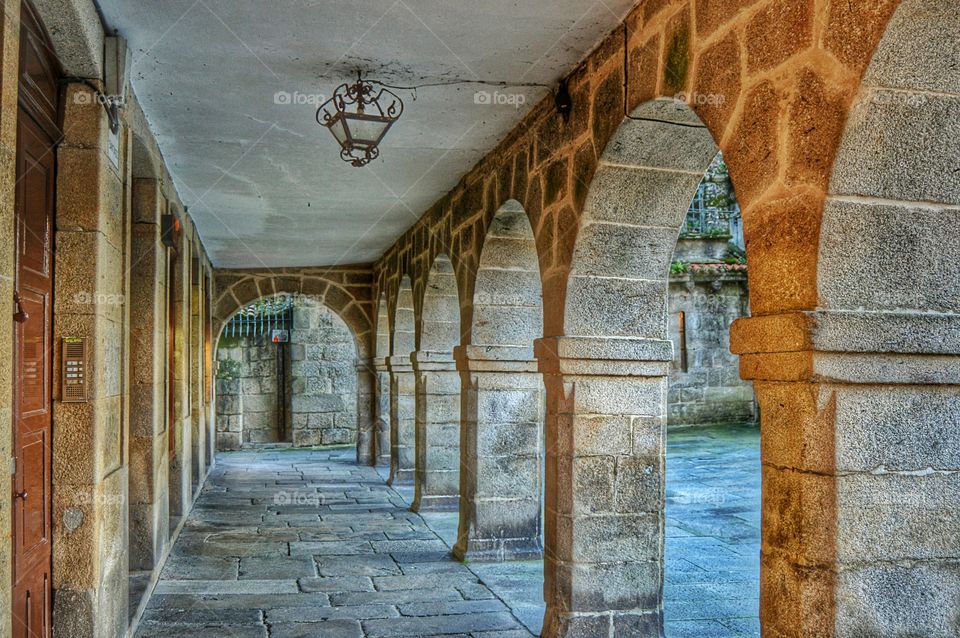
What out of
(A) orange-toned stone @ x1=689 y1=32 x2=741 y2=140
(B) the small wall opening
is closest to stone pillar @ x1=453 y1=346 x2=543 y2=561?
(A) orange-toned stone @ x1=689 y1=32 x2=741 y2=140

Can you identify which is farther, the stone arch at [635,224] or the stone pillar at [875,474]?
the stone arch at [635,224]

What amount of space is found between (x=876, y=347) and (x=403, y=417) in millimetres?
6728

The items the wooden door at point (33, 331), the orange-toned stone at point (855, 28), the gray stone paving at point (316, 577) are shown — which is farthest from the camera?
the gray stone paving at point (316, 577)

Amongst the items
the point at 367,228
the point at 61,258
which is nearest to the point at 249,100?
the point at 61,258

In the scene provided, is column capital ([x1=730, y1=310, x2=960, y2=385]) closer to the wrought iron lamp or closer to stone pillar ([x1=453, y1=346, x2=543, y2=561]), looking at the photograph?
the wrought iron lamp

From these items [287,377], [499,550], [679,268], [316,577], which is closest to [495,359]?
[499,550]

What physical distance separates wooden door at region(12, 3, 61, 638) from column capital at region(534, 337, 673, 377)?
1.86m

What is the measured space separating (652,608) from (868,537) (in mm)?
1785

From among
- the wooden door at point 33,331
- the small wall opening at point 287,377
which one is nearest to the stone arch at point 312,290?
the small wall opening at point 287,377

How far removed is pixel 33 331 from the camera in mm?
2541

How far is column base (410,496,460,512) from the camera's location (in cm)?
665

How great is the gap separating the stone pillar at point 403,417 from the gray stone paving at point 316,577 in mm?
671

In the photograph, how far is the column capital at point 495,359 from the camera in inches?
193

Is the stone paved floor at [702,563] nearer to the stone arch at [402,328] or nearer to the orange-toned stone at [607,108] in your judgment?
the stone arch at [402,328]
